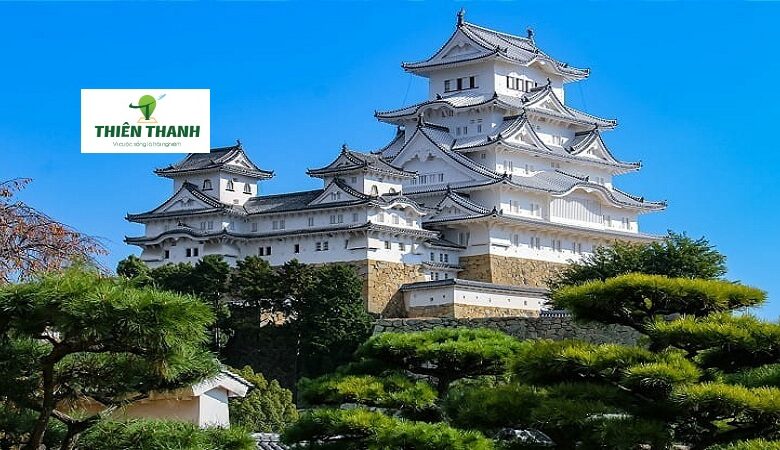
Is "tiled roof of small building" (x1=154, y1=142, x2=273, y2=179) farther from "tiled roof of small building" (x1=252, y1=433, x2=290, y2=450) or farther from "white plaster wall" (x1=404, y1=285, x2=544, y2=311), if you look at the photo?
"tiled roof of small building" (x1=252, y1=433, x2=290, y2=450)

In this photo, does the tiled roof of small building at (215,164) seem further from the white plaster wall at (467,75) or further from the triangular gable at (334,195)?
the white plaster wall at (467,75)

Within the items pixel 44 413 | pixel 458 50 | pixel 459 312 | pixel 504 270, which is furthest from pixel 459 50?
pixel 44 413

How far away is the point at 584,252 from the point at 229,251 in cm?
1244

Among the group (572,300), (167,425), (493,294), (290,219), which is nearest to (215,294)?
(290,219)

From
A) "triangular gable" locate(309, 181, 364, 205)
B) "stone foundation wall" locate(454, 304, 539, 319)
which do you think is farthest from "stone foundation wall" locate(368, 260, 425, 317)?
"triangular gable" locate(309, 181, 364, 205)

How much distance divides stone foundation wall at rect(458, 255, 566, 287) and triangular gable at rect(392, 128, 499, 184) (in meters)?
3.18

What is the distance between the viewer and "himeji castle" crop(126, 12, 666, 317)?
41.5m

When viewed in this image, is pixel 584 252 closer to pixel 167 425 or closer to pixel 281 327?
pixel 281 327

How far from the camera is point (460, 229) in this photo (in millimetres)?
44656

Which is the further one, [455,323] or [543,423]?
[455,323]

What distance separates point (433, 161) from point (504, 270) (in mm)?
5372

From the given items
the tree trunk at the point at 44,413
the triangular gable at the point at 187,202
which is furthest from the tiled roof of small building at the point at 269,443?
the triangular gable at the point at 187,202

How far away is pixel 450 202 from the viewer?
146 feet

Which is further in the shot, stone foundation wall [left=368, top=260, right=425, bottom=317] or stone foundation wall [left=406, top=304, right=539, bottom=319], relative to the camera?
stone foundation wall [left=368, top=260, right=425, bottom=317]
